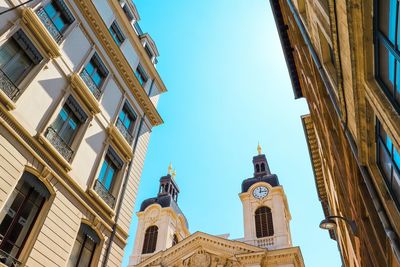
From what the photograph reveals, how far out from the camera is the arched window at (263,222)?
39.3 meters

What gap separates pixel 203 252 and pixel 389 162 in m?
32.7

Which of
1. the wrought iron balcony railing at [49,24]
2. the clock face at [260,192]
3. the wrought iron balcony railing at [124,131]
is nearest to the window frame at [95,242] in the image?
the wrought iron balcony railing at [124,131]

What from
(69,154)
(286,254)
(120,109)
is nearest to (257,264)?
(286,254)

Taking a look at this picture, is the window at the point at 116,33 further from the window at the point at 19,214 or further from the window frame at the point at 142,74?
the window at the point at 19,214

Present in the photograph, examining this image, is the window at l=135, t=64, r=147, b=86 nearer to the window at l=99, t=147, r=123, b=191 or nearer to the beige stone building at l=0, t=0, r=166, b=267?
the beige stone building at l=0, t=0, r=166, b=267

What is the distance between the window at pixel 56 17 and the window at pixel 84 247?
6.45m

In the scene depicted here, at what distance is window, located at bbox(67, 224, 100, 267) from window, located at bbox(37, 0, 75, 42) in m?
6.45

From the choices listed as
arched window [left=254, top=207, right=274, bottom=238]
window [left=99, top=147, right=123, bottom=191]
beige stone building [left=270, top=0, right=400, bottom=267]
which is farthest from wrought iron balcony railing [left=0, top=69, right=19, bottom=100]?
arched window [left=254, top=207, right=274, bottom=238]

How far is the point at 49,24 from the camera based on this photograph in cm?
1094

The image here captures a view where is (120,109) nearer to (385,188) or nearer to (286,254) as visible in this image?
(385,188)

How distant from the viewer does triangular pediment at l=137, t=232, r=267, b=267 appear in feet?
112

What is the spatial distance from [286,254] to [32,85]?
98.7 feet

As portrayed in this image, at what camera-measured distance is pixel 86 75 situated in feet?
40.2

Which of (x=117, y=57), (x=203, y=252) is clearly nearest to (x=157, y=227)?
(x=203, y=252)
